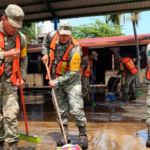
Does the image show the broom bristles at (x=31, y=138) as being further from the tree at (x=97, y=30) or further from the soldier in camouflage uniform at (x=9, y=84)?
the tree at (x=97, y=30)

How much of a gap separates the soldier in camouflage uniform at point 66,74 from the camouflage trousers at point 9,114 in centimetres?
70

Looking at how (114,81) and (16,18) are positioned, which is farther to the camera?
(114,81)

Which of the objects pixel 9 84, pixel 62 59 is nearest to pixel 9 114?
pixel 9 84

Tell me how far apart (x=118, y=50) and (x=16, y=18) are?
486 inches

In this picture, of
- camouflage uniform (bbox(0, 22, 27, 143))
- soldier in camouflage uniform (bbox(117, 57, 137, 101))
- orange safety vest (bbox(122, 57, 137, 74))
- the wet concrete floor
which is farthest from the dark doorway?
camouflage uniform (bbox(0, 22, 27, 143))

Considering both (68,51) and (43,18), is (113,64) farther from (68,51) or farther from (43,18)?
(68,51)

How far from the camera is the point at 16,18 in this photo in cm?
300

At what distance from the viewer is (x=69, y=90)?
3871mm

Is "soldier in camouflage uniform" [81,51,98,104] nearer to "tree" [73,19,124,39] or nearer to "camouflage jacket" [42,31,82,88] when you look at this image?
"camouflage jacket" [42,31,82,88]

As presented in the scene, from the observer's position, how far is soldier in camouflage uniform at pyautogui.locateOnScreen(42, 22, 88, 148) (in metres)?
3.75

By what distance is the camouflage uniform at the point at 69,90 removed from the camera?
12.4 feet

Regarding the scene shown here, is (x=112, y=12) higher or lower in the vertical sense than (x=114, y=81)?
higher

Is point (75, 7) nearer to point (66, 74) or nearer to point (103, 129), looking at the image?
point (103, 129)

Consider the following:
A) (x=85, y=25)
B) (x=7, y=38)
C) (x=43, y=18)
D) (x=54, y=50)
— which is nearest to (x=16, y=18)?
(x=7, y=38)
